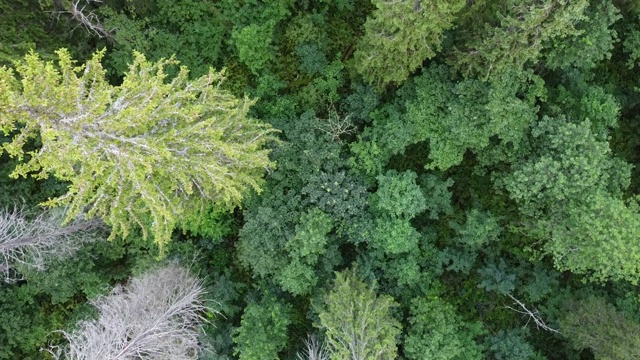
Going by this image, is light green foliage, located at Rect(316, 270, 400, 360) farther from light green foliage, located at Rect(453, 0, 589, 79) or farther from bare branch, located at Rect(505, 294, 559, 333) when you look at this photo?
light green foliage, located at Rect(453, 0, 589, 79)

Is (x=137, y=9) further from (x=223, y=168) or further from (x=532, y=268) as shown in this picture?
(x=532, y=268)

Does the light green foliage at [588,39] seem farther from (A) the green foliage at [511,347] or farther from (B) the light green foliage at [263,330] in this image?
(B) the light green foliage at [263,330]

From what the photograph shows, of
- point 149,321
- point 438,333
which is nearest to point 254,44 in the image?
point 149,321

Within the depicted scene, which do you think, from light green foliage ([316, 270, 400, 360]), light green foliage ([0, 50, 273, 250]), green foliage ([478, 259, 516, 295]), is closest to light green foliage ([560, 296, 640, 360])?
green foliage ([478, 259, 516, 295])

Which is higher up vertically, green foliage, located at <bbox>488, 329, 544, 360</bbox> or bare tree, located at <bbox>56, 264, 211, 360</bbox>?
green foliage, located at <bbox>488, 329, 544, 360</bbox>

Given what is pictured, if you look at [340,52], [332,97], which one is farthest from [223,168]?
[340,52]

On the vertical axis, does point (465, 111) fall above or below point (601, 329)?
above

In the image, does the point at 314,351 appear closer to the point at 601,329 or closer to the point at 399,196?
the point at 399,196
